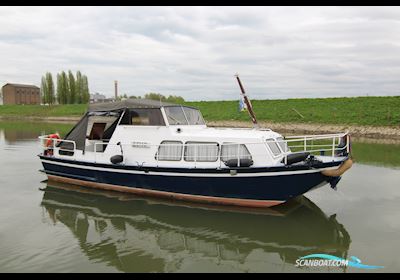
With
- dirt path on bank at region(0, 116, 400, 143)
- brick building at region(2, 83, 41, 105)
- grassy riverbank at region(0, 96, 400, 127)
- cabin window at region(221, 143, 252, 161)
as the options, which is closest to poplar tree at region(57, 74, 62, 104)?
brick building at region(2, 83, 41, 105)

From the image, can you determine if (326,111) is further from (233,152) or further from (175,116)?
(233,152)

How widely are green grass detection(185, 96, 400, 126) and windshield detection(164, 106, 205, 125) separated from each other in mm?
27845

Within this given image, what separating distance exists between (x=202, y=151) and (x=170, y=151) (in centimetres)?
117

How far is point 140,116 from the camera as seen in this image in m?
12.4

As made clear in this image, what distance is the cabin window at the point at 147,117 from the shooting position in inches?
473

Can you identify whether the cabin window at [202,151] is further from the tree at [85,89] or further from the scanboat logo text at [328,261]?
the tree at [85,89]

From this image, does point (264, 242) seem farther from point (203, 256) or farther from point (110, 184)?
point (110, 184)

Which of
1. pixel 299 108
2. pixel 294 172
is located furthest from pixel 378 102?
pixel 294 172

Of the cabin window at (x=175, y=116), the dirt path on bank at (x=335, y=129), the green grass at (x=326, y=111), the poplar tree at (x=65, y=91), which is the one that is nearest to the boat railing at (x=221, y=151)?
the cabin window at (x=175, y=116)

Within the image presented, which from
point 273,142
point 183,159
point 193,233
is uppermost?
point 273,142

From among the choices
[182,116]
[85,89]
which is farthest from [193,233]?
[85,89]

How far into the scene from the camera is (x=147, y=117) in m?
12.2

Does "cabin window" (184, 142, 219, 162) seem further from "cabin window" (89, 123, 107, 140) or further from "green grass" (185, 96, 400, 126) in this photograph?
"green grass" (185, 96, 400, 126)

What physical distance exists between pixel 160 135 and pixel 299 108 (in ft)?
120
